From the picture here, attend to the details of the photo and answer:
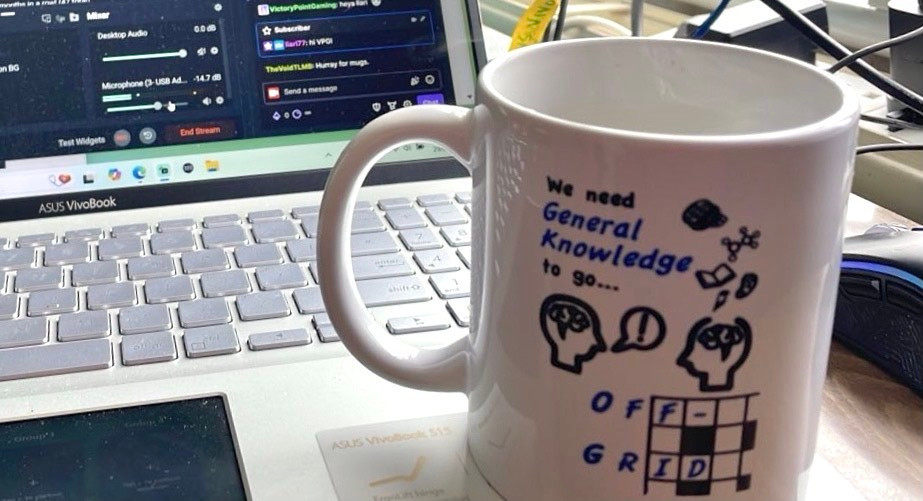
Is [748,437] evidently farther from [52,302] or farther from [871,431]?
[52,302]

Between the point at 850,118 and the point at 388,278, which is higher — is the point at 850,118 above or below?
above

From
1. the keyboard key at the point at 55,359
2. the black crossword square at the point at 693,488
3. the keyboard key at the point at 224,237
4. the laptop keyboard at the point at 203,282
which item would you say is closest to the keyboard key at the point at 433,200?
the laptop keyboard at the point at 203,282

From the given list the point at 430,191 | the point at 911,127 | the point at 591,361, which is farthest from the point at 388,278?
the point at 911,127

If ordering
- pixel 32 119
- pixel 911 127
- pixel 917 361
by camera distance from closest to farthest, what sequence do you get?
pixel 917 361 → pixel 32 119 → pixel 911 127

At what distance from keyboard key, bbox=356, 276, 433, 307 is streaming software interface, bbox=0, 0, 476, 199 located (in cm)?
13

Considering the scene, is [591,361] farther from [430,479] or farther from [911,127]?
[911,127]

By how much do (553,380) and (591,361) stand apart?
0.05 ft

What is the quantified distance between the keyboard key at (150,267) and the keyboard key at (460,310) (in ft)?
0.46

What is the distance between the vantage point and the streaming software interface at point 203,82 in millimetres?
548

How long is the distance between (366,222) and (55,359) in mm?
184

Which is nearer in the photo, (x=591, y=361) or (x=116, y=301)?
(x=591, y=361)

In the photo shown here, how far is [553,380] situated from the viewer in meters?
0.29

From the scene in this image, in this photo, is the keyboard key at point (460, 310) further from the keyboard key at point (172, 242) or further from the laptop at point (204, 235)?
the keyboard key at point (172, 242)

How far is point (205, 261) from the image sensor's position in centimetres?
49
